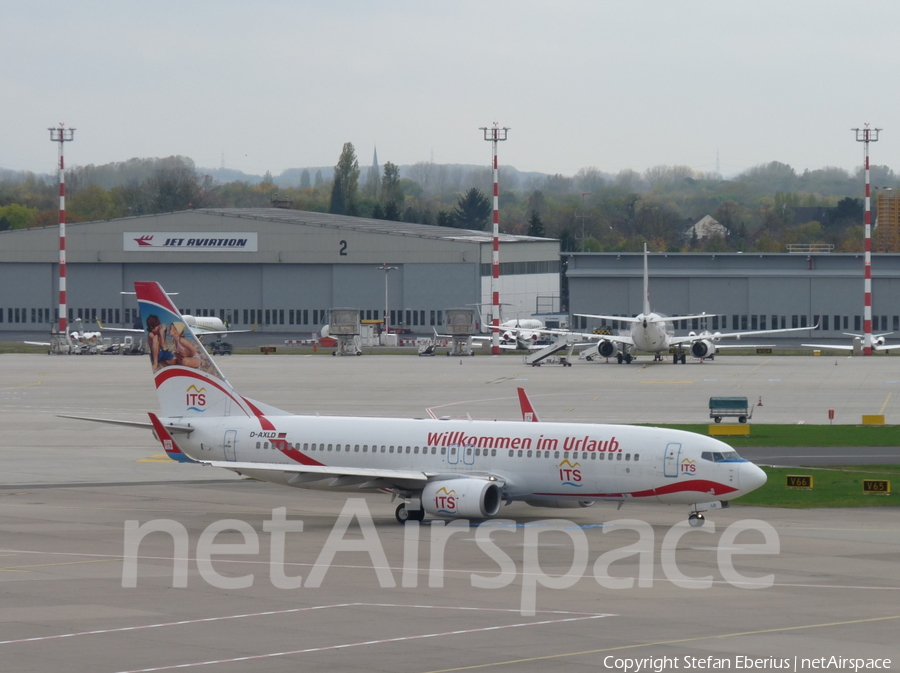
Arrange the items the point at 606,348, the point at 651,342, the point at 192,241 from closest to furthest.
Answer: the point at 651,342, the point at 606,348, the point at 192,241

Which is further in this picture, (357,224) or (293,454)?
(357,224)

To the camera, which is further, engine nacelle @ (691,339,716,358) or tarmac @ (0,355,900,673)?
engine nacelle @ (691,339,716,358)

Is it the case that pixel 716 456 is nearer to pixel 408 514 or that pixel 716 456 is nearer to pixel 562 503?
pixel 562 503

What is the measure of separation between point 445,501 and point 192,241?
132m

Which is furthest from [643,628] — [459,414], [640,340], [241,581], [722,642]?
[640,340]

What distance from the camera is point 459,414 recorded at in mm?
72000

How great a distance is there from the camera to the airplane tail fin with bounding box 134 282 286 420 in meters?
43.3

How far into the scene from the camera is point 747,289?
516ft

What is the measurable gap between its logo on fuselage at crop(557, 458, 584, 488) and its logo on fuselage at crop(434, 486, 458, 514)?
11.1ft

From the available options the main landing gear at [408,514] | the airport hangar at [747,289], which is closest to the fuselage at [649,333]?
the airport hangar at [747,289]

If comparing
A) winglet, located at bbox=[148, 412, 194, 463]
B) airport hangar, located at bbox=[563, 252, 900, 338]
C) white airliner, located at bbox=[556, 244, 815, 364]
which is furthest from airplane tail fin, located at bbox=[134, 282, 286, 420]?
airport hangar, located at bbox=[563, 252, 900, 338]

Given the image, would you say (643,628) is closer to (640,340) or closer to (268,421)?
(268,421)

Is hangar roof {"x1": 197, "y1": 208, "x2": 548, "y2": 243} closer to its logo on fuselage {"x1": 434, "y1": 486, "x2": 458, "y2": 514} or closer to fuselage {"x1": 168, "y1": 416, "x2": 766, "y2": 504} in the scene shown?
fuselage {"x1": 168, "y1": 416, "x2": 766, "y2": 504}

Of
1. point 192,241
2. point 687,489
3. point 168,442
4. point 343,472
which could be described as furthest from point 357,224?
point 687,489
